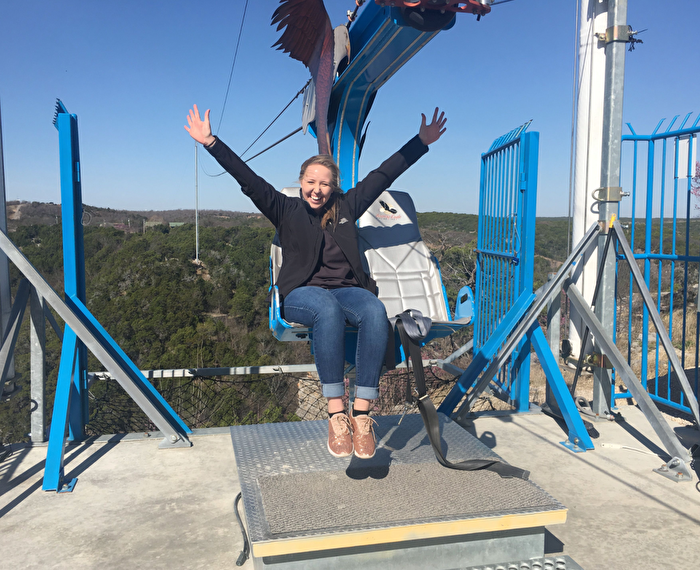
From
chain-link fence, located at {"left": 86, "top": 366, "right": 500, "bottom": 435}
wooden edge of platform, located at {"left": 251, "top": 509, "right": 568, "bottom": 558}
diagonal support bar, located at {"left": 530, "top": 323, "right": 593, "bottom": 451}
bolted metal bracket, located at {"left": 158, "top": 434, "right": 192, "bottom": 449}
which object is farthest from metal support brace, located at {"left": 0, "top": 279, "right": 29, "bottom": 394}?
chain-link fence, located at {"left": 86, "top": 366, "right": 500, "bottom": 435}

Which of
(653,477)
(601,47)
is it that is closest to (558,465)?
(653,477)

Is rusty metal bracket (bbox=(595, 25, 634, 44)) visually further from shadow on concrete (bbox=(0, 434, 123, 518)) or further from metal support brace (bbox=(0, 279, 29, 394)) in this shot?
shadow on concrete (bbox=(0, 434, 123, 518))

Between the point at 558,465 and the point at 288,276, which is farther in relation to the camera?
the point at 558,465

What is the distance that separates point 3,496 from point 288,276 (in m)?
1.70

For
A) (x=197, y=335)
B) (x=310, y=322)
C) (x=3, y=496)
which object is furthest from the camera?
(x=197, y=335)

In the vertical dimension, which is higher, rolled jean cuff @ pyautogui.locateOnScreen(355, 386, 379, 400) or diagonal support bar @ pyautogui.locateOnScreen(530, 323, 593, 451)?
rolled jean cuff @ pyautogui.locateOnScreen(355, 386, 379, 400)

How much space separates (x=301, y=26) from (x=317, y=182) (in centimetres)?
124

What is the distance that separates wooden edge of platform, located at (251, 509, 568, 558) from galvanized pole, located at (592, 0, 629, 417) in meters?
2.02

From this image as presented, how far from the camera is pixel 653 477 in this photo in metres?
2.95

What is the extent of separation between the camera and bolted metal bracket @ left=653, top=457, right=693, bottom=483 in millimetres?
2912

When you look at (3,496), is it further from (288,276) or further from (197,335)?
(197,335)

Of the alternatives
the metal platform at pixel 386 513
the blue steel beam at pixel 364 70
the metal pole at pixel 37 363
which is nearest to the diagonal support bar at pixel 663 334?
the metal platform at pixel 386 513

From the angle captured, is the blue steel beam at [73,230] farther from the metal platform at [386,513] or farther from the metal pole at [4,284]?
the metal platform at [386,513]

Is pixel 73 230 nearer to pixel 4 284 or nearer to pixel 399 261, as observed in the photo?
pixel 4 284
